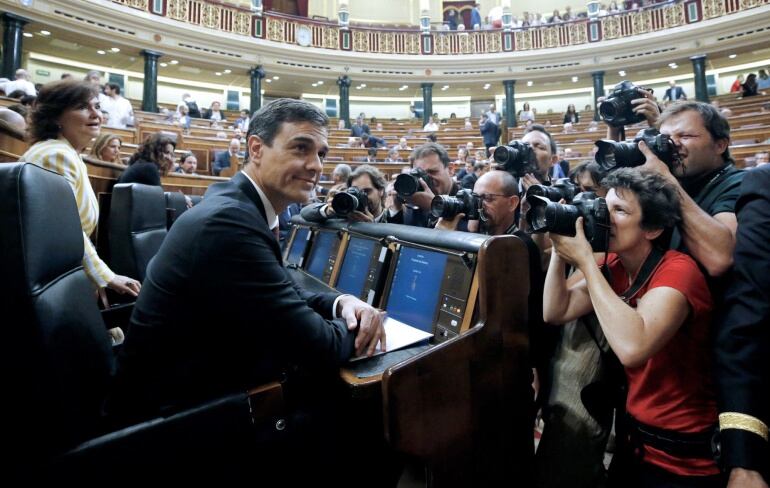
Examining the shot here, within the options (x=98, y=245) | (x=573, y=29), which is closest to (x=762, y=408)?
(x=98, y=245)

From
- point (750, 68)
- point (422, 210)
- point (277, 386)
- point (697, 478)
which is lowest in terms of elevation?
point (697, 478)

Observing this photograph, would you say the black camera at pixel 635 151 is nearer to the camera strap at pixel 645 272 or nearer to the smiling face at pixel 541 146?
the camera strap at pixel 645 272

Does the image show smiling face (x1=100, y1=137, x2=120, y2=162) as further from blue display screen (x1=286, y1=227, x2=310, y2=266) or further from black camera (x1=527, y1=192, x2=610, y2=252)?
black camera (x1=527, y1=192, x2=610, y2=252)

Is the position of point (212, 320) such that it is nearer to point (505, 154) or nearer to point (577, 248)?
point (577, 248)

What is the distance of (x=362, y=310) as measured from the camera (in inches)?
43.2

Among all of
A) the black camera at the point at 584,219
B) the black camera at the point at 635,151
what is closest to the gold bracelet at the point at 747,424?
the black camera at the point at 584,219

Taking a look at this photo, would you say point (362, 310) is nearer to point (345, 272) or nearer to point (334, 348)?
point (334, 348)

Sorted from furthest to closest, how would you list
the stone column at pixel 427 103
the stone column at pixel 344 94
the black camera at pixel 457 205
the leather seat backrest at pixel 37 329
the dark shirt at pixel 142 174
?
1. the stone column at pixel 427 103
2. the stone column at pixel 344 94
3. the dark shirt at pixel 142 174
4. the black camera at pixel 457 205
5. the leather seat backrest at pixel 37 329

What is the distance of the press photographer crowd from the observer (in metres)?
0.81

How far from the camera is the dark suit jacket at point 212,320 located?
0.91 m

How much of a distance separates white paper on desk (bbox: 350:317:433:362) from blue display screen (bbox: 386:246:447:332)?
0.13ft

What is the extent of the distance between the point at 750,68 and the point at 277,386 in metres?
16.7

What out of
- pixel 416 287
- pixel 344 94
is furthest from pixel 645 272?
pixel 344 94

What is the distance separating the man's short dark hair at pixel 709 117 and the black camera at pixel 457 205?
2.10ft
